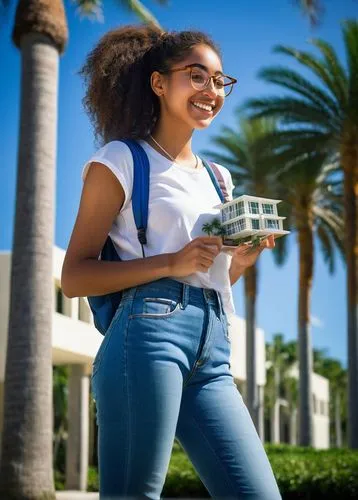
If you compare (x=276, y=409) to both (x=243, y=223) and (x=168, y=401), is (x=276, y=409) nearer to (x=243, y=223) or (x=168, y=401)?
(x=243, y=223)

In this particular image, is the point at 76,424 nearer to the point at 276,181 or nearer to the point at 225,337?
the point at 276,181

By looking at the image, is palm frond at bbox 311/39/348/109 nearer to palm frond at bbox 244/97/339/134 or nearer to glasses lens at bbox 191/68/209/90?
palm frond at bbox 244/97/339/134

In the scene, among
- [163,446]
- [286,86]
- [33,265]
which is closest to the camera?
[163,446]

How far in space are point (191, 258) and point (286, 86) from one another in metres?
20.8

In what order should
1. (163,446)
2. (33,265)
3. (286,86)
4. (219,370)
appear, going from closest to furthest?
(163,446) < (219,370) < (33,265) < (286,86)

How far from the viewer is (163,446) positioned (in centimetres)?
216

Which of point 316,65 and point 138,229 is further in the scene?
point 316,65

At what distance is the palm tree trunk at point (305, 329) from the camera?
25656 mm

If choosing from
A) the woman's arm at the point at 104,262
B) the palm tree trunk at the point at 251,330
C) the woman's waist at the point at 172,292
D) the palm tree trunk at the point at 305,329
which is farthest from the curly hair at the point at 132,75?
the palm tree trunk at the point at 251,330

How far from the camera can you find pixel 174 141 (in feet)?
8.71

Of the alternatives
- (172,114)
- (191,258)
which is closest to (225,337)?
(191,258)

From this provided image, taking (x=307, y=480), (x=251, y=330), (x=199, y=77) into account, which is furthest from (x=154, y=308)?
(x=251, y=330)

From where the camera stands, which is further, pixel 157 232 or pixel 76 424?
pixel 76 424

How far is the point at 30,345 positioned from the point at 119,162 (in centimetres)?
1097
